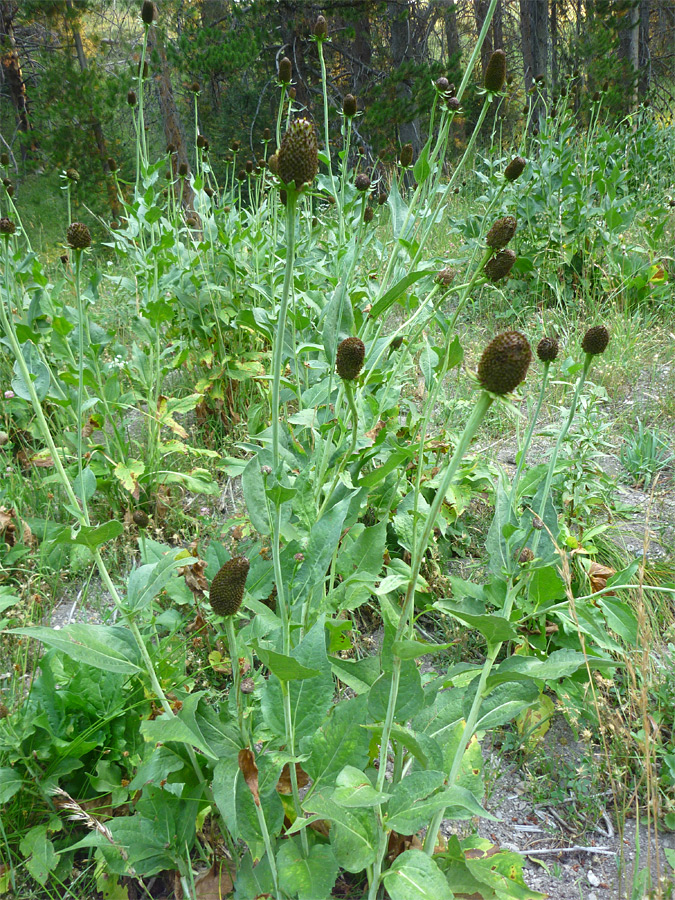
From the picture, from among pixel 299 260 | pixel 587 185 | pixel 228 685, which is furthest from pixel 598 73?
pixel 228 685

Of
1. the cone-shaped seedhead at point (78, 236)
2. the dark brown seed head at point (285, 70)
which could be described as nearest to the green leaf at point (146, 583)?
the cone-shaped seedhead at point (78, 236)

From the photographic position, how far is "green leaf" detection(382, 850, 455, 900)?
0.92 metres

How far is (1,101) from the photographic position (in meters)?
10.5

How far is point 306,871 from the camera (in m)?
1.04

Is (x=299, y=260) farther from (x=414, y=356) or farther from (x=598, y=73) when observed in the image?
(x=598, y=73)

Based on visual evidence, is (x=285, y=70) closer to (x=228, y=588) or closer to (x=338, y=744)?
(x=228, y=588)

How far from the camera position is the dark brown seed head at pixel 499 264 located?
1267 millimetres

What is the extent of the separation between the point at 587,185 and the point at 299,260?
313 cm

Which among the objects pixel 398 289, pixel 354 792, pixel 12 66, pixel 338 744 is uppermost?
pixel 12 66

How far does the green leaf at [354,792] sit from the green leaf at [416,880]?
0.47 feet

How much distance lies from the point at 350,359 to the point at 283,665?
55 cm

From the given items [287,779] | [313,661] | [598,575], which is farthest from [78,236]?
[598,575]

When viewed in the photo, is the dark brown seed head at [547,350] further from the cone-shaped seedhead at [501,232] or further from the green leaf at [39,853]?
the green leaf at [39,853]

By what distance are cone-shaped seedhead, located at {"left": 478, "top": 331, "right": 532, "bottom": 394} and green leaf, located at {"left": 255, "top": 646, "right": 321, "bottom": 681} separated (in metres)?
0.47
